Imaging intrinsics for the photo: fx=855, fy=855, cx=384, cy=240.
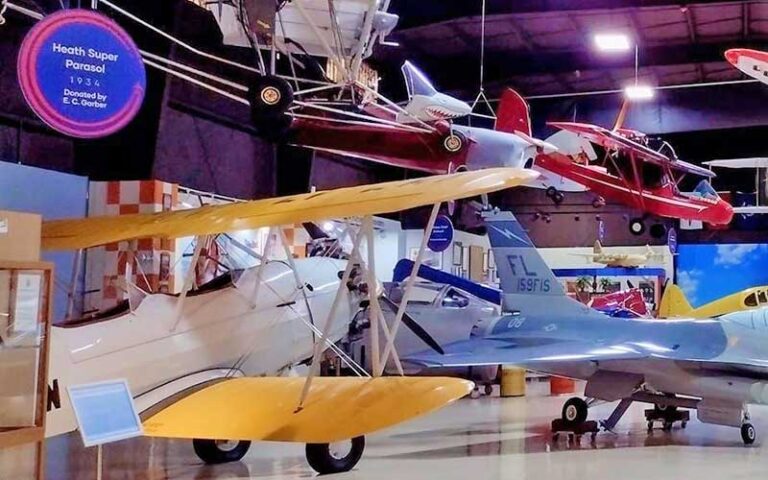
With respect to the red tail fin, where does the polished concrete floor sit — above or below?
below

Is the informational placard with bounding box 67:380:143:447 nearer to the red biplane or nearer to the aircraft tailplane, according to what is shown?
the aircraft tailplane

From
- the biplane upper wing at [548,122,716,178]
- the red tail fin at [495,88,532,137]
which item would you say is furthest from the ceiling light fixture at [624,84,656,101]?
the red tail fin at [495,88,532,137]

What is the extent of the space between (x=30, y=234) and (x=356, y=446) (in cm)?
305

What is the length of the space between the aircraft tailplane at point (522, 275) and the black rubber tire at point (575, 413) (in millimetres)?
964

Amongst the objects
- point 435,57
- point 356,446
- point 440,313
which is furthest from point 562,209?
point 356,446

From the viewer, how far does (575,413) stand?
8492 millimetres

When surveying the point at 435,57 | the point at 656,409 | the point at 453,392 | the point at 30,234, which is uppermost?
the point at 435,57

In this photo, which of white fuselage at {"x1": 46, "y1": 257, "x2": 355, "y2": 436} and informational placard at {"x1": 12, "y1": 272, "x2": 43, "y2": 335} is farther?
white fuselage at {"x1": 46, "y1": 257, "x2": 355, "y2": 436}

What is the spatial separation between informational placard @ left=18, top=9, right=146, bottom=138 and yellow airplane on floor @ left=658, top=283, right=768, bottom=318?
847 cm

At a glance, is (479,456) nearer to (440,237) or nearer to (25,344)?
(25,344)

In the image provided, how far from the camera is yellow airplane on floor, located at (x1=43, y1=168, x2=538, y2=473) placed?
4969 millimetres

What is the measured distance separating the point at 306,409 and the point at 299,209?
1.23 m

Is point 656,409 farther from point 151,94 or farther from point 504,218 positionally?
point 151,94

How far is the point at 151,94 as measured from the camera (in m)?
9.88
